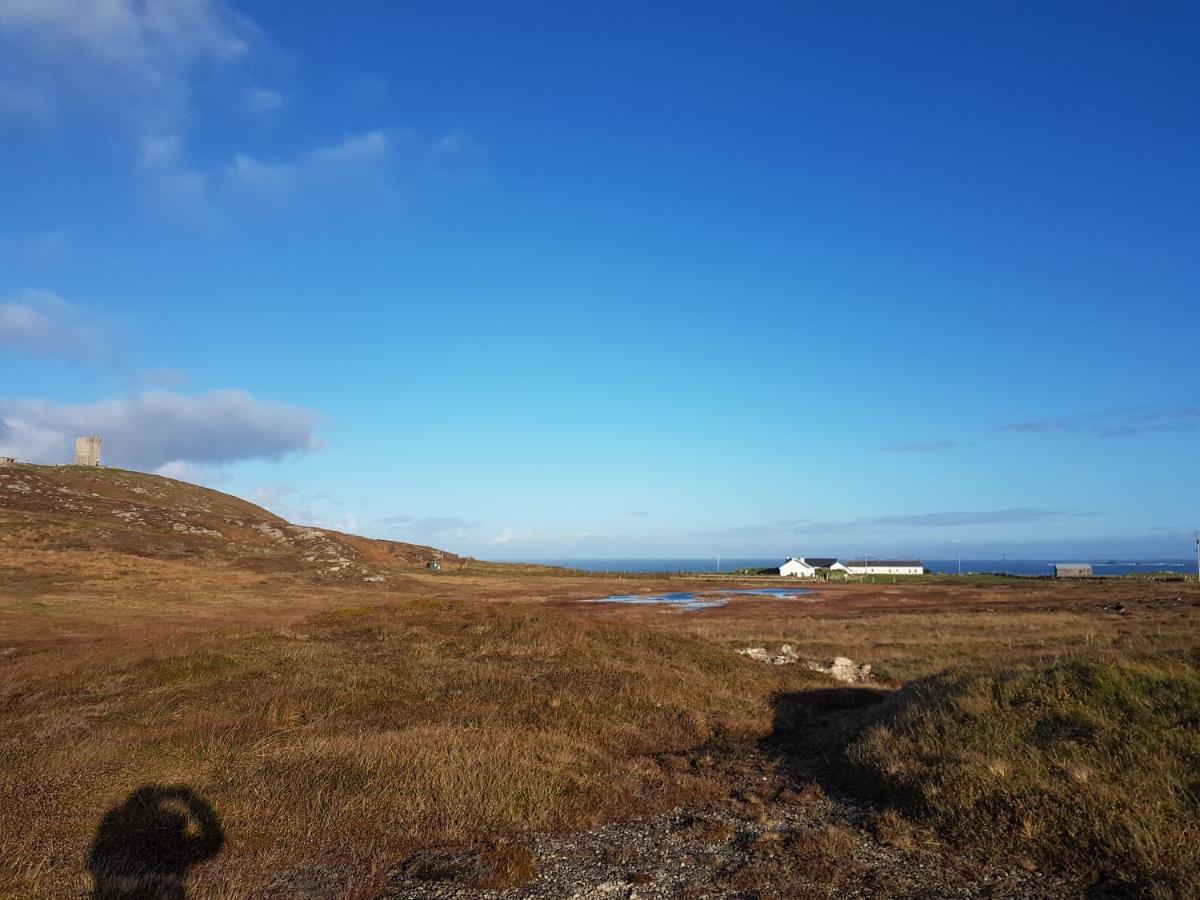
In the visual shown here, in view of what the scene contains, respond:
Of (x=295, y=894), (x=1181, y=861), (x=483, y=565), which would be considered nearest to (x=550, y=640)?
(x=295, y=894)

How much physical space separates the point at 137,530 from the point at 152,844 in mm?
81932

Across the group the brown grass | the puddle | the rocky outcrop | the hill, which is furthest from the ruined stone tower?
the rocky outcrop

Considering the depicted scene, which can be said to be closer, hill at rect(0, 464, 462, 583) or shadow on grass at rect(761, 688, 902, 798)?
shadow on grass at rect(761, 688, 902, 798)

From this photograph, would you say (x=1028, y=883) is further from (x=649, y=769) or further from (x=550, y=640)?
(x=550, y=640)

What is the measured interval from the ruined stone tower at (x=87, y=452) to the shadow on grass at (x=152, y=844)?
474 feet

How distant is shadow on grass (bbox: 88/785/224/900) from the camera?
8.79m

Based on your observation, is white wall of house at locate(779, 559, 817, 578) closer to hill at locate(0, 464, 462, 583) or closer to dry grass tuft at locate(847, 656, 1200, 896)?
hill at locate(0, 464, 462, 583)

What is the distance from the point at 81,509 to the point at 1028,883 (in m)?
101

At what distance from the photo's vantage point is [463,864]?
33.7 feet

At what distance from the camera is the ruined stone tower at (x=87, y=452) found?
13112 centimetres

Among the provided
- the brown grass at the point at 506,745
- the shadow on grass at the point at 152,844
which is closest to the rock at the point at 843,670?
the brown grass at the point at 506,745

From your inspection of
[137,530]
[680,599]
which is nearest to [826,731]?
[680,599]

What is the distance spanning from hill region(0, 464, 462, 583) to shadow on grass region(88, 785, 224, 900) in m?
61.1

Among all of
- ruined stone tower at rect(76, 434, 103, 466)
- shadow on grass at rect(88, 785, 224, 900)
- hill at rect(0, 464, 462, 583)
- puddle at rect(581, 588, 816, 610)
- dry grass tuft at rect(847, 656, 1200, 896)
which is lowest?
puddle at rect(581, 588, 816, 610)
